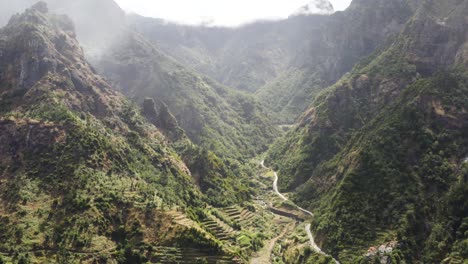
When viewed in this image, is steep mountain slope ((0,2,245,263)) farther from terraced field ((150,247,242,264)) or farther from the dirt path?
the dirt path

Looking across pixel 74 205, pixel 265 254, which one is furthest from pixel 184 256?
pixel 74 205

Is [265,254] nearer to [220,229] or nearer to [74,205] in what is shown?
[220,229]

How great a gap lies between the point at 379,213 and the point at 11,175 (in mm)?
149110

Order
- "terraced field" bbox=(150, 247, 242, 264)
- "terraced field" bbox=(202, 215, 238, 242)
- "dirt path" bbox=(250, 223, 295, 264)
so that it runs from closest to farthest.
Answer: "terraced field" bbox=(150, 247, 242, 264) < "dirt path" bbox=(250, 223, 295, 264) < "terraced field" bbox=(202, 215, 238, 242)

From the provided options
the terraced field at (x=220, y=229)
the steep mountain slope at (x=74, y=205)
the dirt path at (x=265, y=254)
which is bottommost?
the dirt path at (x=265, y=254)

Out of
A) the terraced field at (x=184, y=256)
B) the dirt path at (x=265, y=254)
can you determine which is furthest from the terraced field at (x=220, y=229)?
the terraced field at (x=184, y=256)

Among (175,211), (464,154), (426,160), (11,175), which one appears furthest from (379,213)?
(11,175)

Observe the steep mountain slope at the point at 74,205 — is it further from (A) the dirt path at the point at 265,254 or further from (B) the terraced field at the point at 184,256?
(A) the dirt path at the point at 265,254

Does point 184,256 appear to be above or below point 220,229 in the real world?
above

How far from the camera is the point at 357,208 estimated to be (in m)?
184

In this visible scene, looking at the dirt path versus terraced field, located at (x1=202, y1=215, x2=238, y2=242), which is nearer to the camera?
the dirt path

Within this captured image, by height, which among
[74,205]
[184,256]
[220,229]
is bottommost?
[220,229]

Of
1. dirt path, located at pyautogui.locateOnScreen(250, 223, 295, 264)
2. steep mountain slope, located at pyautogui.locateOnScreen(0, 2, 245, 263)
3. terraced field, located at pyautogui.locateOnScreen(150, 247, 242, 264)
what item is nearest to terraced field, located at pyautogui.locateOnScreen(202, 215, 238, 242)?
steep mountain slope, located at pyautogui.locateOnScreen(0, 2, 245, 263)

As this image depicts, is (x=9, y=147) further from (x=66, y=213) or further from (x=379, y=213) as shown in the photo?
(x=379, y=213)
